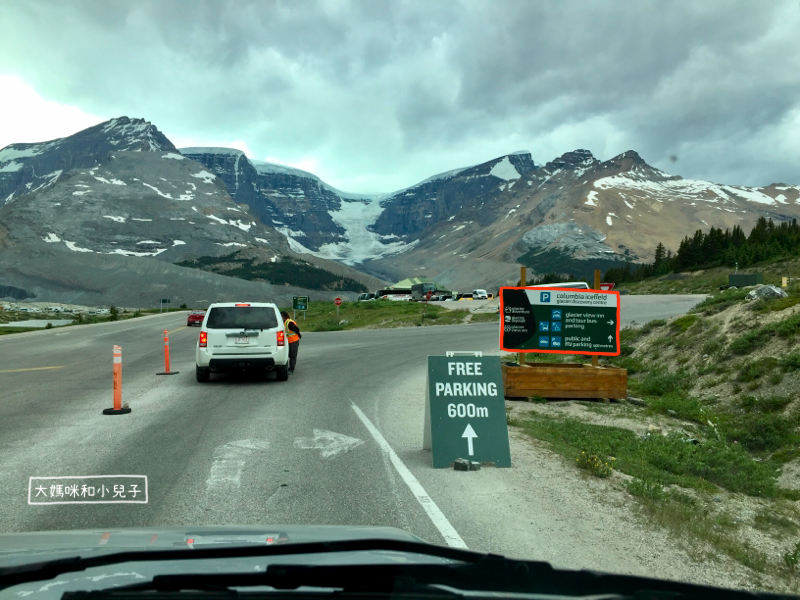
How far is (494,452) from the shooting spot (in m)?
7.60

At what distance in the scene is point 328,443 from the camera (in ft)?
28.3

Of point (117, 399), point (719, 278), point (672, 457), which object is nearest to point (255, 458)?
point (117, 399)

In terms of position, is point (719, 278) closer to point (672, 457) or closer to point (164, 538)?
point (672, 457)

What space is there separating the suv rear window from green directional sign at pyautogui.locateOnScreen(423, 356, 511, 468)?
8.23m

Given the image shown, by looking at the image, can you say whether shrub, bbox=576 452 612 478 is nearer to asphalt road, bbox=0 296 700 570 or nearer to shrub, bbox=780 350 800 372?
asphalt road, bbox=0 296 700 570

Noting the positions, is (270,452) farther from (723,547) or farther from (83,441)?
(723,547)

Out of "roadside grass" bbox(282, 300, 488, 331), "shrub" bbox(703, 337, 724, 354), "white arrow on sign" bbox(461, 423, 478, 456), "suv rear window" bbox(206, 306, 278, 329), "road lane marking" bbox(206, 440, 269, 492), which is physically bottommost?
"roadside grass" bbox(282, 300, 488, 331)

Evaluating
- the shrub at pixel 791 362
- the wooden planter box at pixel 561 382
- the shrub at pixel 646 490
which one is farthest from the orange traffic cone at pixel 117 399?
the shrub at pixel 791 362

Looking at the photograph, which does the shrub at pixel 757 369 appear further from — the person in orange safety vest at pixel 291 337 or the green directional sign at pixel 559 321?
the person in orange safety vest at pixel 291 337

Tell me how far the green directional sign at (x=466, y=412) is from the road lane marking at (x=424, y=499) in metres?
0.49

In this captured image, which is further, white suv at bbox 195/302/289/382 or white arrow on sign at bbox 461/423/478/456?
white suv at bbox 195/302/289/382

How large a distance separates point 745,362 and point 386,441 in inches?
306

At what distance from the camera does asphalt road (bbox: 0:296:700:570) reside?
5395 millimetres

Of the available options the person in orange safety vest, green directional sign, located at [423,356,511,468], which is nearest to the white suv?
the person in orange safety vest
